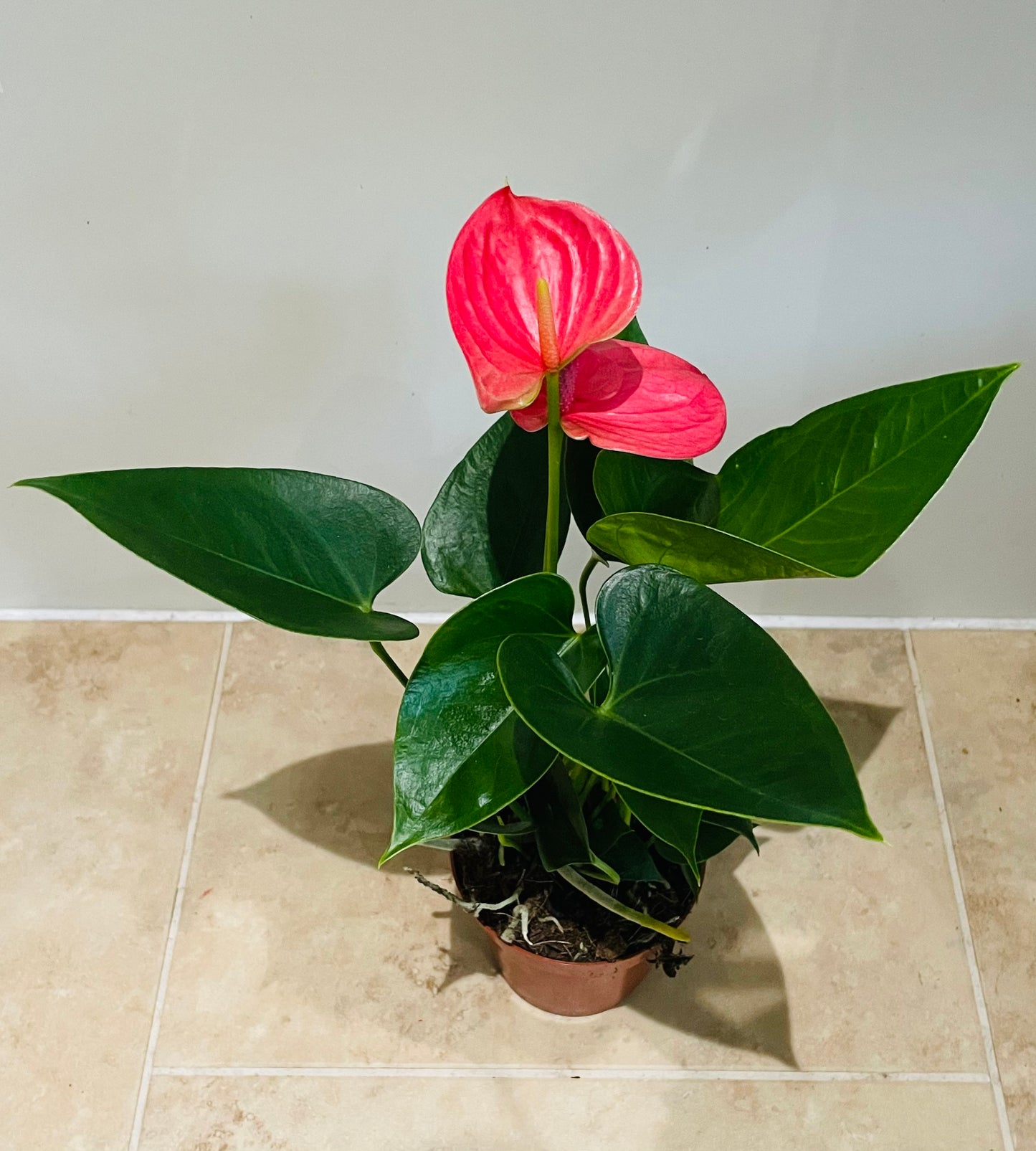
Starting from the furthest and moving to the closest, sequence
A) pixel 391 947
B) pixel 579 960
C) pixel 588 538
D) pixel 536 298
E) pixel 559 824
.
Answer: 1. pixel 391 947
2. pixel 579 960
3. pixel 559 824
4. pixel 588 538
5. pixel 536 298

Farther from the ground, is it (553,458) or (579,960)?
(553,458)

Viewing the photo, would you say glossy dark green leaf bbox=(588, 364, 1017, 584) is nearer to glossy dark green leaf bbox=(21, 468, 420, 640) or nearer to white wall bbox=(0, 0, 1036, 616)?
glossy dark green leaf bbox=(21, 468, 420, 640)

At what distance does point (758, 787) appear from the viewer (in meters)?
0.58

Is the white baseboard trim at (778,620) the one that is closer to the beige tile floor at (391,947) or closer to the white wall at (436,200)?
the beige tile floor at (391,947)

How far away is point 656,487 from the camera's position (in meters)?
0.74

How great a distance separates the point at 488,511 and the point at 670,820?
9.2 inches

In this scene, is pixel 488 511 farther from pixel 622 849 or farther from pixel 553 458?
pixel 622 849

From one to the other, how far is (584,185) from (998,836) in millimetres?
749

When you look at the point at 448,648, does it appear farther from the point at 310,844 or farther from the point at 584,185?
the point at 310,844

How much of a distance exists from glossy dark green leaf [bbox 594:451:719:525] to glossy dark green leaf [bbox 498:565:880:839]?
0.25 feet

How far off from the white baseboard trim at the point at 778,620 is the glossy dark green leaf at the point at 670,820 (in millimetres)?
622

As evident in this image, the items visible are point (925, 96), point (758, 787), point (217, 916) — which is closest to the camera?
point (758, 787)

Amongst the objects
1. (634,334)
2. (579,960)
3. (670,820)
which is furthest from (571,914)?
(634,334)

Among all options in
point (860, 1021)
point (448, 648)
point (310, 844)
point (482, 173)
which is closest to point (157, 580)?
point (310, 844)
